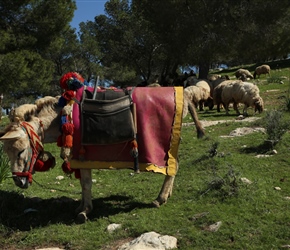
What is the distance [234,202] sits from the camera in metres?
5.19

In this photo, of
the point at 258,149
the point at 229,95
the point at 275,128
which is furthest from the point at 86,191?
the point at 229,95

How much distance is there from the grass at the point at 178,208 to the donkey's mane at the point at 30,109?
1402 mm

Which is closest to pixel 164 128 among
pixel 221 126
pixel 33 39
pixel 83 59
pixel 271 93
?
pixel 221 126

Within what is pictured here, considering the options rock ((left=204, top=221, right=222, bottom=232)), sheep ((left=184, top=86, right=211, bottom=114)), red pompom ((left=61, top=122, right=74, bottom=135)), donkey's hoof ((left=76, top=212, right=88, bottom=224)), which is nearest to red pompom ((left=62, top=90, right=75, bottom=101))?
red pompom ((left=61, top=122, right=74, bottom=135))

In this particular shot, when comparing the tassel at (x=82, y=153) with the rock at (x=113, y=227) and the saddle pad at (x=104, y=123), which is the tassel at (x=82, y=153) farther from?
the rock at (x=113, y=227)

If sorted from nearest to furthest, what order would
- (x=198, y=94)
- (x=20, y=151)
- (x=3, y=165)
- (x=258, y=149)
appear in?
1. (x=20, y=151)
2. (x=3, y=165)
3. (x=258, y=149)
4. (x=198, y=94)

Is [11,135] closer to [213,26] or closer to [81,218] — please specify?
[81,218]

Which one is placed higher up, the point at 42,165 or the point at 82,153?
the point at 82,153

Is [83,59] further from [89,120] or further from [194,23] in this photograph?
[89,120]

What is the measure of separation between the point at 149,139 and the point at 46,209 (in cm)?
195

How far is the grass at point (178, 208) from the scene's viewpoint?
440cm

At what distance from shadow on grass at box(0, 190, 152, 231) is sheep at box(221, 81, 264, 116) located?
863cm

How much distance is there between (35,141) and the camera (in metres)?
4.84

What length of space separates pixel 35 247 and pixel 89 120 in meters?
1.74
